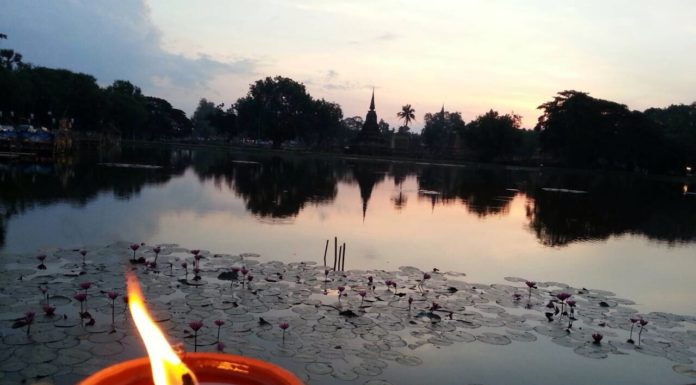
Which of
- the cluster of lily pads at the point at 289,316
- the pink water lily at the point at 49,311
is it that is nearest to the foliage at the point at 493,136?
the cluster of lily pads at the point at 289,316

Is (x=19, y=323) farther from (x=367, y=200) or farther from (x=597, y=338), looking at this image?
(x=367, y=200)

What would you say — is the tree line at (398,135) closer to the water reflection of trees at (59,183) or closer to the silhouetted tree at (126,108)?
the silhouetted tree at (126,108)

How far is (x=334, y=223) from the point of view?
18.3 m

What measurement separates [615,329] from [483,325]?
2.43 metres

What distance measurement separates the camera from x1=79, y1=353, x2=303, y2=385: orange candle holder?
2414 millimetres

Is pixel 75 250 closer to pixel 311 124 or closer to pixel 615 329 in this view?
pixel 615 329

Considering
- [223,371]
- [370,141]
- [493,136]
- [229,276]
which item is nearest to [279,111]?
[370,141]

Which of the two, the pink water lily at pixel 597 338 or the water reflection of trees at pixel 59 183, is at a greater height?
the water reflection of trees at pixel 59 183

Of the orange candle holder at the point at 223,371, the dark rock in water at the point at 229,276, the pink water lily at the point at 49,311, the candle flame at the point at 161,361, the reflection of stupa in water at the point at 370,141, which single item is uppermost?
the reflection of stupa in water at the point at 370,141

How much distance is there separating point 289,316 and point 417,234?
10.1 metres

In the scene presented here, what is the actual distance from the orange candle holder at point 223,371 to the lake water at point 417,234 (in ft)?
13.9

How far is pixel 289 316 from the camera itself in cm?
816

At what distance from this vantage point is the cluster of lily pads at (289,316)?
6434mm

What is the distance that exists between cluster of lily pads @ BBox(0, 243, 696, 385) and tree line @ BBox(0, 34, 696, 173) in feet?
160
